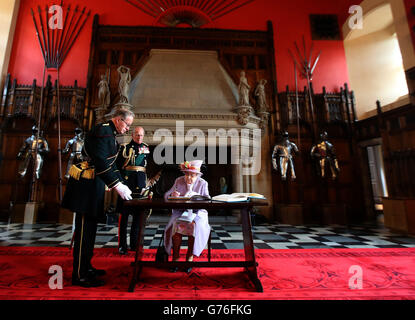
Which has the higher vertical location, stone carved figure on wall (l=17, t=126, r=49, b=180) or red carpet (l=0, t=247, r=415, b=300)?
stone carved figure on wall (l=17, t=126, r=49, b=180)

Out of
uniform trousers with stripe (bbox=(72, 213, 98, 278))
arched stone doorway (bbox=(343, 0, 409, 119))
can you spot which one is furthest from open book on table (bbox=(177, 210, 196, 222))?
arched stone doorway (bbox=(343, 0, 409, 119))

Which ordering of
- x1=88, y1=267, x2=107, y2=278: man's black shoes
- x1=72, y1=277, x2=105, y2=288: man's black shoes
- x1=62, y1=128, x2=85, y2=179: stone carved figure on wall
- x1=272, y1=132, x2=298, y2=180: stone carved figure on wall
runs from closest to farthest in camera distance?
x1=72, y1=277, x2=105, y2=288: man's black shoes < x1=88, y1=267, x2=107, y2=278: man's black shoes < x1=62, y1=128, x2=85, y2=179: stone carved figure on wall < x1=272, y1=132, x2=298, y2=180: stone carved figure on wall

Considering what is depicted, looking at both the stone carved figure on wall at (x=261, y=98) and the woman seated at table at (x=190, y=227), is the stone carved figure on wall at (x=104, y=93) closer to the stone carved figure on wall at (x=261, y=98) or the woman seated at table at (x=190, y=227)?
the stone carved figure on wall at (x=261, y=98)

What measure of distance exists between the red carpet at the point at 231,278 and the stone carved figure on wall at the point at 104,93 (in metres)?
4.03

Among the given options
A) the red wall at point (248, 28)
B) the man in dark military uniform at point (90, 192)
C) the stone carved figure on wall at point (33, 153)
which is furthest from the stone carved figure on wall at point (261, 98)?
the stone carved figure on wall at point (33, 153)

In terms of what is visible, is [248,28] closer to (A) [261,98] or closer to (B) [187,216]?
(A) [261,98]

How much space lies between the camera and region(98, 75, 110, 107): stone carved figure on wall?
552 centimetres

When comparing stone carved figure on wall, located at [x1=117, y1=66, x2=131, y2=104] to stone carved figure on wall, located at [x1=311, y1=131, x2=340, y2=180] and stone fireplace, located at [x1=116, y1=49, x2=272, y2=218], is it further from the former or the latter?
stone carved figure on wall, located at [x1=311, y1=131, x2=340, y2=180]

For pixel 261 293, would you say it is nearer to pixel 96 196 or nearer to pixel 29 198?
pixel 96 196

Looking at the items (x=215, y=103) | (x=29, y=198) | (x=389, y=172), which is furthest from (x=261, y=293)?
(x=29, y=198)

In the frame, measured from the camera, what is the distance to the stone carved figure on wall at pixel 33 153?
4953 mm

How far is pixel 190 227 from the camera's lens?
1.95 m

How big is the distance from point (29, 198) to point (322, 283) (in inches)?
254
